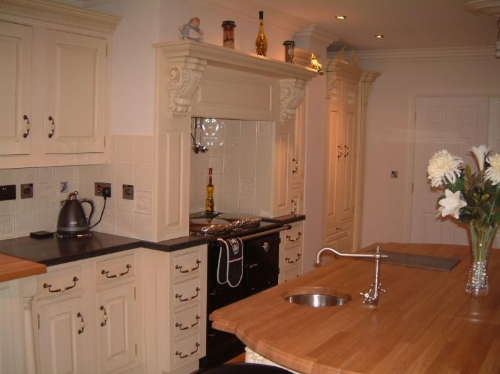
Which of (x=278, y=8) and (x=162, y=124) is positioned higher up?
(x=278, y=8)

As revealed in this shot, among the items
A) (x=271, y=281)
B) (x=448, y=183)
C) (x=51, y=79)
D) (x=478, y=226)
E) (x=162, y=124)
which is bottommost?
(x=271, y=281)

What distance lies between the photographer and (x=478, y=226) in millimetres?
2611

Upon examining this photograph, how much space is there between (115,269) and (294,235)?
69.5 inches

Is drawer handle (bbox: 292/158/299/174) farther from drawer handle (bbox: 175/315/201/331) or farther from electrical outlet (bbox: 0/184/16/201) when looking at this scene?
electrical outlet (bbox: 0/184/16/201)

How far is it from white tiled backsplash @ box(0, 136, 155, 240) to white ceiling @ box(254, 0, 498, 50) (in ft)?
4.72

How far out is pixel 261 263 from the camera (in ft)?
13.6

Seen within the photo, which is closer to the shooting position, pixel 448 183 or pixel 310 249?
pixel 448 183

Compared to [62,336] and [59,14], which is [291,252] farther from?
[59,14]

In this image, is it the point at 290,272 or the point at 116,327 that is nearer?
the point at 116,327

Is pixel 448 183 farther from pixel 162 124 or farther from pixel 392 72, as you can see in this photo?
pixel 392 72

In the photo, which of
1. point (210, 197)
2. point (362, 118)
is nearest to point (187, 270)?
point (210, 197)

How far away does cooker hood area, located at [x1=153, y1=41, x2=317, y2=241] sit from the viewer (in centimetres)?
343

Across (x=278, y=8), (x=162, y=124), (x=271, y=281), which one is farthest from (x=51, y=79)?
(x=271, y=281)

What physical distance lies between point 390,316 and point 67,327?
5.93ft
